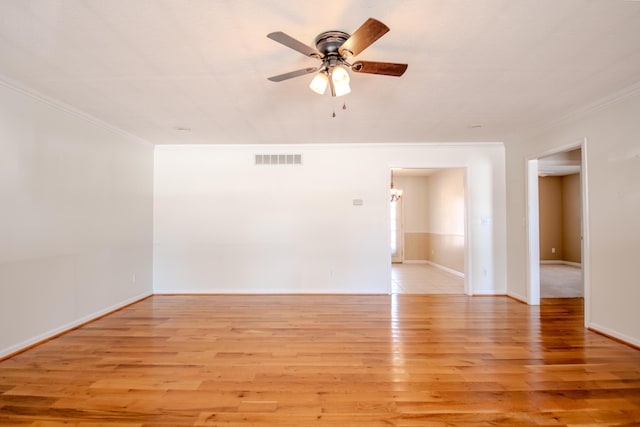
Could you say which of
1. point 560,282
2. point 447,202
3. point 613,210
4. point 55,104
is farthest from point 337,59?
point 560,282

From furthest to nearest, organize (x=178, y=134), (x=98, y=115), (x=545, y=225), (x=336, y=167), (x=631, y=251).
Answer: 1. (x=545, y=225)
2. (x=336, y=167)
3. (x=178, y=134)
4. (x=98, y=115)
5. (x=631, y=251)

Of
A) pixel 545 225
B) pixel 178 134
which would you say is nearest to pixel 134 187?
pixel 178 134

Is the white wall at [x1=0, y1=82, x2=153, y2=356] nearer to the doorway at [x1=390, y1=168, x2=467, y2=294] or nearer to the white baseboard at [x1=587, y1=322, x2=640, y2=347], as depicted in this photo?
the doorway at [x1=390, y1=168, x2=467, y2=294]

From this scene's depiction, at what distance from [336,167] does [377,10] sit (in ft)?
10.4

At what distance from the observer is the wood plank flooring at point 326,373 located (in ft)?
6.10

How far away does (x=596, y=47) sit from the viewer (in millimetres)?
2145

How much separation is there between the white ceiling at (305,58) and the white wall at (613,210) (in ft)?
0.89

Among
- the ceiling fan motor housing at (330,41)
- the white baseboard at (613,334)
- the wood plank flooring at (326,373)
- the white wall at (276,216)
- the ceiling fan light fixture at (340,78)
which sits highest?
the ceiling fan motor housing at (330,41)

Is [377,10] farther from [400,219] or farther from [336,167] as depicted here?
[400,219]

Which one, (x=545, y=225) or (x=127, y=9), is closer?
(x=127, y=9)

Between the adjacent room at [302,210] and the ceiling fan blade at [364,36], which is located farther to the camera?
the adjacent room at [302,210]

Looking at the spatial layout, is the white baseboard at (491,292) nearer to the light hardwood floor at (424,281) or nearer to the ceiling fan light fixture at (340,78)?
the light hardwood floor at (424,281)

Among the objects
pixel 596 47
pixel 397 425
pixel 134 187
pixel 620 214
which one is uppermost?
pixel 596 47

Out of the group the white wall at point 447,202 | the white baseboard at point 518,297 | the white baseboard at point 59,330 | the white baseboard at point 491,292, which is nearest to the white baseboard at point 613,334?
the white baseboard at point 518,297
